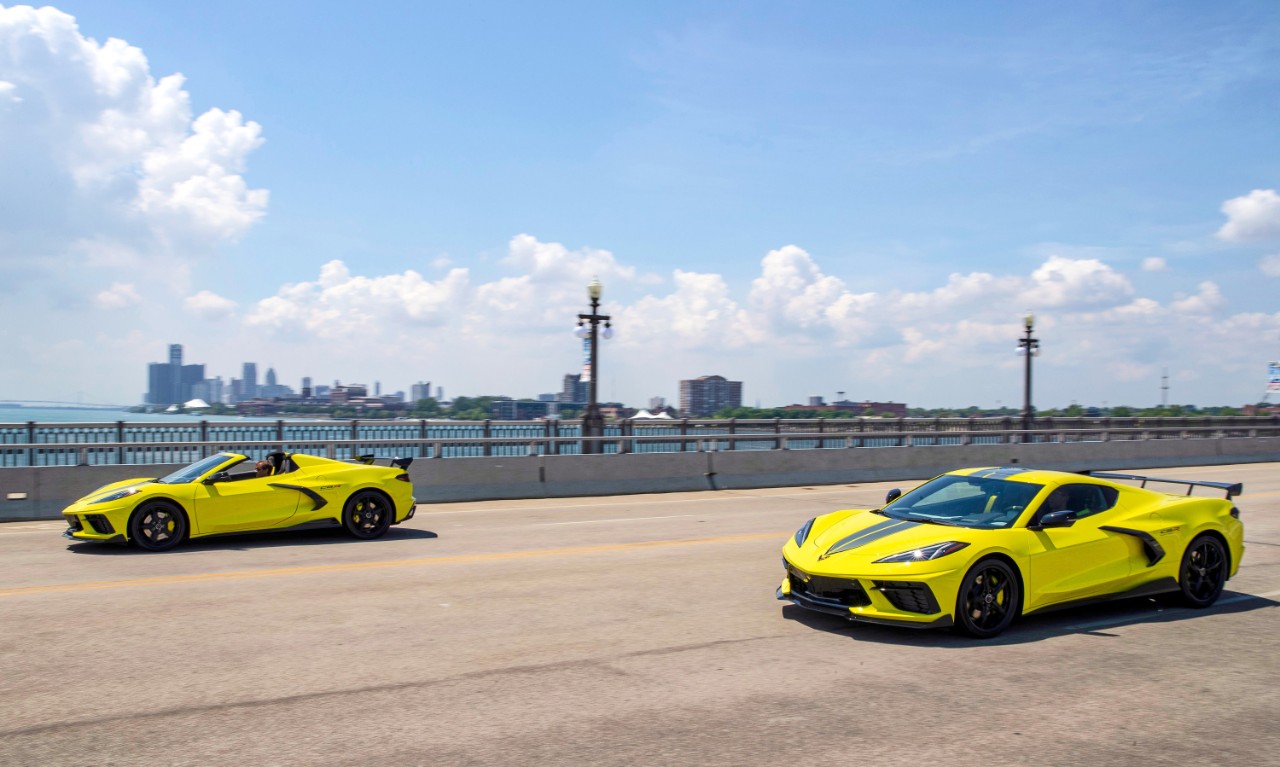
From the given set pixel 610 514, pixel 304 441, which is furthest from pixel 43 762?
pixel 304 441

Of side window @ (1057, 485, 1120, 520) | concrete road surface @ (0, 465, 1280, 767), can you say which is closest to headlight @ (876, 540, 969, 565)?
concrete road surface @ (0, 465, 1280, 767)

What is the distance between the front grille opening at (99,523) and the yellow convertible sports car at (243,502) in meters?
0.01

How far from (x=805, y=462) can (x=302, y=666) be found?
17.8 m

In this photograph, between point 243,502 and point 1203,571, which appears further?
point 243,502

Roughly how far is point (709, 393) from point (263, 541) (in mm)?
28470

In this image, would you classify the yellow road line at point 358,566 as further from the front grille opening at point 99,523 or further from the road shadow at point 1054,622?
the road shadow at point 1054,622

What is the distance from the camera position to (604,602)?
9.05 meters

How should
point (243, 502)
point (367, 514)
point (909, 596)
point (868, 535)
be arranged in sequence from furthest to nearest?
point (367, 514), point (243, 502), point (868, 535), point (909, 596)

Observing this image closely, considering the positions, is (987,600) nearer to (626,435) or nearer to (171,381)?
(626,435)

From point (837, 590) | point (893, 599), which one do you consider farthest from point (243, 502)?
point (893, 599)

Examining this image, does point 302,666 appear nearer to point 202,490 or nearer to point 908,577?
point 908,577

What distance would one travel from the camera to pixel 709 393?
40531 millimetres

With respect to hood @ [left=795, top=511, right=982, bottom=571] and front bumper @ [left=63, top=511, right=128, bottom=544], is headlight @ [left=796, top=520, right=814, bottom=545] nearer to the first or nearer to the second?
hood @ [left=795, top=511, right=982, bottom=571]

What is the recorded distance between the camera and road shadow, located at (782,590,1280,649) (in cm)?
770
